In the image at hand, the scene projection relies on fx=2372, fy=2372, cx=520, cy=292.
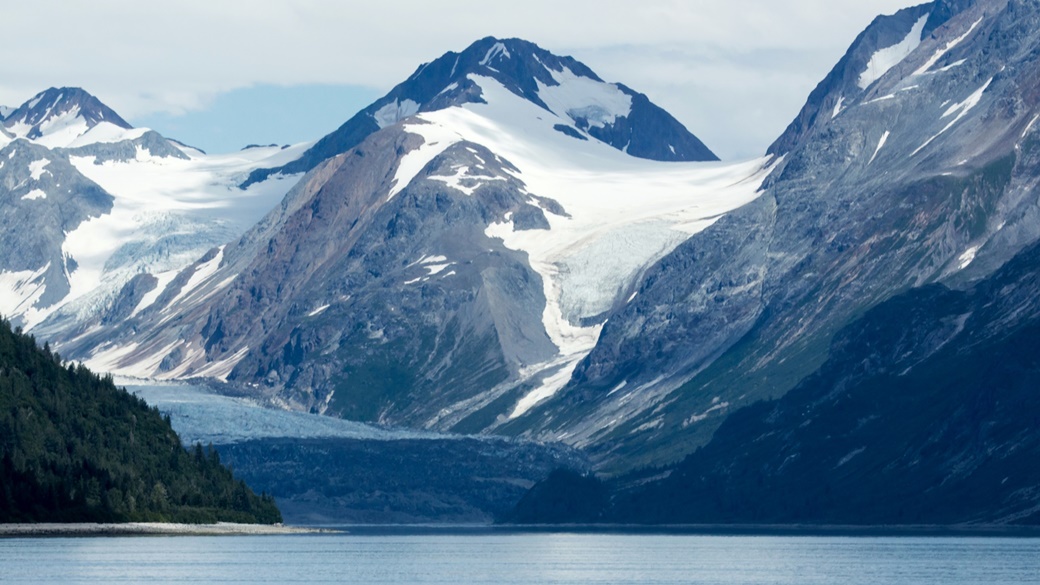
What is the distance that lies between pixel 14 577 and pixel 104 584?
8.00 metres

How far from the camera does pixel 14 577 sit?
656ft

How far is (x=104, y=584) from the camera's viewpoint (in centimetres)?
19838
